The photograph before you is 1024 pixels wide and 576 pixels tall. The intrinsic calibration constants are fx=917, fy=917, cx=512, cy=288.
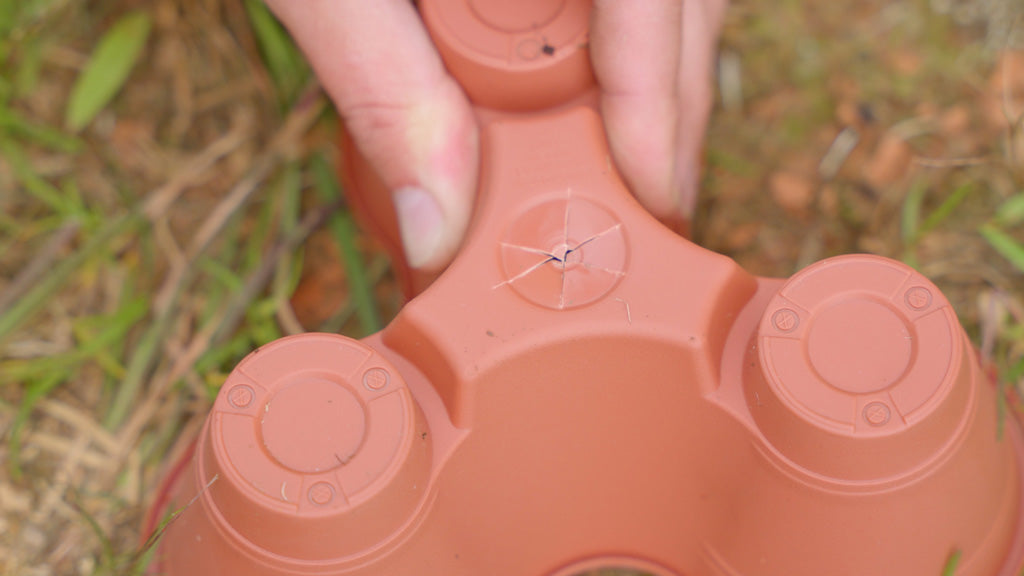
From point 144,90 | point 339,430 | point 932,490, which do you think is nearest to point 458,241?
point 339,430

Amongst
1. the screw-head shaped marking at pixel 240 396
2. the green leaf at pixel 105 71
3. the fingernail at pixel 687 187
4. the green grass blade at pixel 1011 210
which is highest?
the screw-head shaped marking at pixel 240 396

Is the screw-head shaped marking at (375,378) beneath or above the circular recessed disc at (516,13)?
beneath

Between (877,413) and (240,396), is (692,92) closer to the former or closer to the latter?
(877,413)

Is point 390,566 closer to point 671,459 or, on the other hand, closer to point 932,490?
point 671,459

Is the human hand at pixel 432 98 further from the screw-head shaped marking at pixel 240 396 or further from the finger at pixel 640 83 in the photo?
the screw-head shaped marking at pixel 240 396

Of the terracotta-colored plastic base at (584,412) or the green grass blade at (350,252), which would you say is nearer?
the terracotta-colored plastic base at (584,412)

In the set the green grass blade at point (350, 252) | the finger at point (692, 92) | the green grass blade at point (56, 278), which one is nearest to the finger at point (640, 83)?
the finger at point (692, 92)

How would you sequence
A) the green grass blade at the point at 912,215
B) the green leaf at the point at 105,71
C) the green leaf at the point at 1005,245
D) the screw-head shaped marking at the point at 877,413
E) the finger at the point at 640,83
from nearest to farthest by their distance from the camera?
the screw-head shaped marking at the point at 877,413 < the finger at the point at 640,83 < the green leaf at the point at 1005,245 < the green grass blade at the point at 912,215 < the green leaf at the point at 105,71

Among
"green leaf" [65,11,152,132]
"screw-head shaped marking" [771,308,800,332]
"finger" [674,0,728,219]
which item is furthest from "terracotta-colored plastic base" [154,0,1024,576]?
"green leaf" [65,11,152,132]
